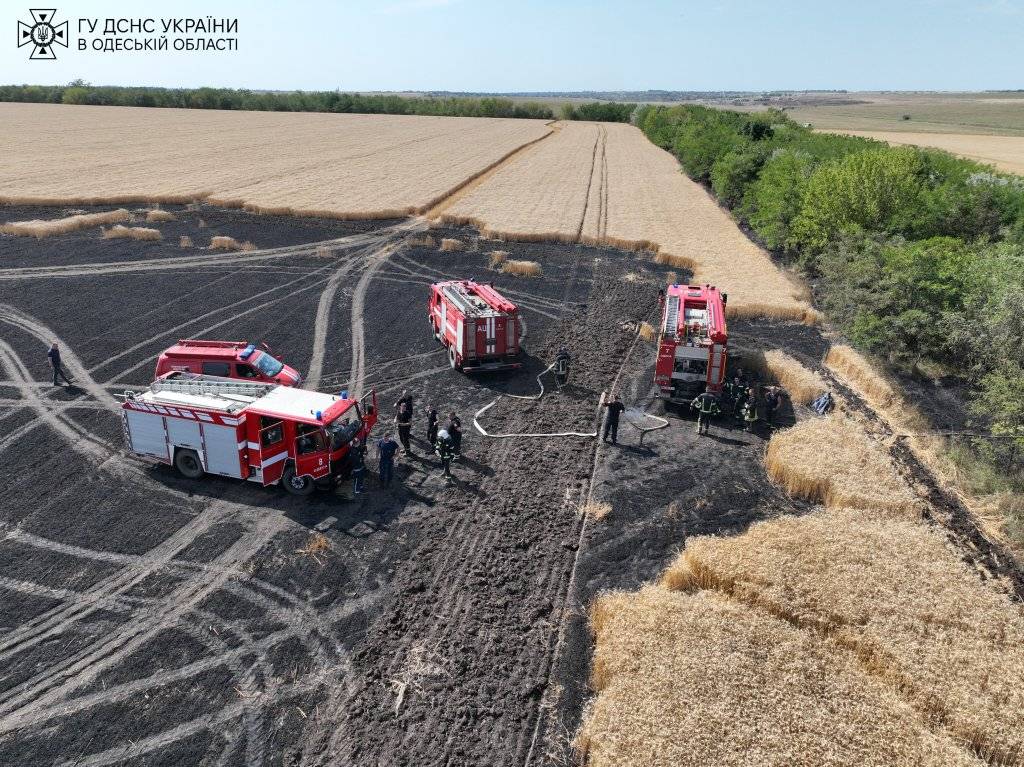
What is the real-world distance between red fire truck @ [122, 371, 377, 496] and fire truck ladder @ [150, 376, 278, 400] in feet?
0.09

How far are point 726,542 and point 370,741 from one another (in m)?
8.60

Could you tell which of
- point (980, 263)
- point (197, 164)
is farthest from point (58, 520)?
point (197, 164)

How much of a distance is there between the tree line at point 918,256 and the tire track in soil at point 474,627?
39.7 feet

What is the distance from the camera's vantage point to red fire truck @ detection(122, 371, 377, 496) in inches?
648

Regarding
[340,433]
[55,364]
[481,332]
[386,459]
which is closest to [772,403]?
[481,332]

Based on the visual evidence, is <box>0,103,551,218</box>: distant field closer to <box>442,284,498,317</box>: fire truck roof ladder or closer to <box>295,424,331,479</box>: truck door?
<box>442,284,498,317</box>: fire truck roof ladder

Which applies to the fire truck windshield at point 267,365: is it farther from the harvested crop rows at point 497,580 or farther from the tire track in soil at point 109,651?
the tire track in soil at point 109,651

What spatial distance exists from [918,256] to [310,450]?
23076mm

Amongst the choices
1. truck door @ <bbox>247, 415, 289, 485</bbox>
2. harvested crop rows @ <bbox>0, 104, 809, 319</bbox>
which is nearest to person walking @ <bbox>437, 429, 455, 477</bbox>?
truck door @ <bbox>247, 415, 289, 485</bbox>

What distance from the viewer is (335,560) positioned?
48.6 ft

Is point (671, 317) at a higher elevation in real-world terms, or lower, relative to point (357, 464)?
higher

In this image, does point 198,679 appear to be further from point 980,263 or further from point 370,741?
point 980,263

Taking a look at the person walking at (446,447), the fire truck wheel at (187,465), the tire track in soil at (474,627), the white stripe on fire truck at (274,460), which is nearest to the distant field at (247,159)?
the fire truck wheel at (187,465)

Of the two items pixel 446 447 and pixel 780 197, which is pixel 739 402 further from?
pixel 780 197
